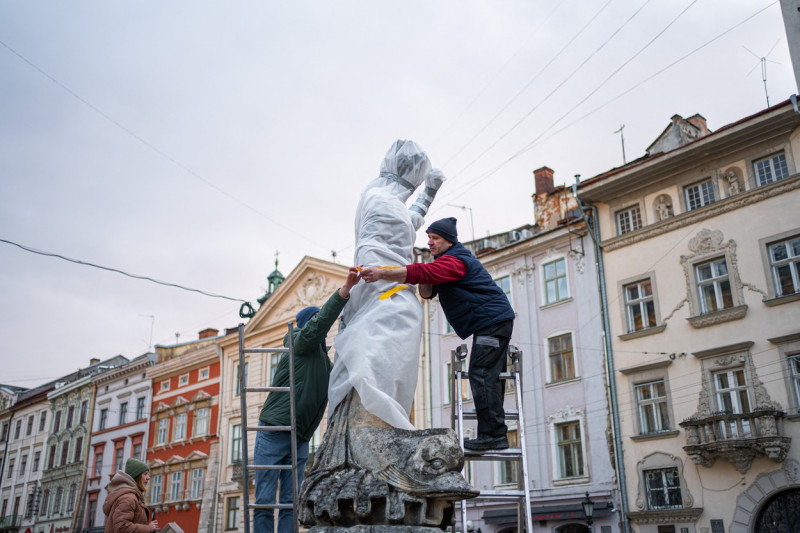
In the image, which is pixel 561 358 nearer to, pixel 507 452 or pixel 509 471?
pixel 509 471

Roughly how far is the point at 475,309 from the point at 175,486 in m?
37.8

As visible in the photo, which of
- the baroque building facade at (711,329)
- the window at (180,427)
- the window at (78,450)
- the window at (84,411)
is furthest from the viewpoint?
the window at (84,411)

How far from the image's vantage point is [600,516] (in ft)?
72.4

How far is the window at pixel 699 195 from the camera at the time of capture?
22.4 meters

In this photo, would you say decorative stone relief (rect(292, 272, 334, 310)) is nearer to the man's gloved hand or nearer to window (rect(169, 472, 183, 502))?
window (rect(169, 472, 183, 502))

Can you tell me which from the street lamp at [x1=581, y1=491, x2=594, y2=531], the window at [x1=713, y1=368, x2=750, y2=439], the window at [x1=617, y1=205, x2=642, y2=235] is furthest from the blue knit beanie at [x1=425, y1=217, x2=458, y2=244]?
the window at [x1=617, y1=205, x2=642, y2=235]

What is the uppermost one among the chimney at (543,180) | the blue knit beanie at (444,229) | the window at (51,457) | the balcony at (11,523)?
the chimney at (543,180)

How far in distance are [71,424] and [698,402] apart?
41400 mm

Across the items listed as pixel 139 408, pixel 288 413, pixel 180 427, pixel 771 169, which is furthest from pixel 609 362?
pixel 139 408

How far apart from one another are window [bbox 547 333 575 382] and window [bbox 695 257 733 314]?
4668 millimetres

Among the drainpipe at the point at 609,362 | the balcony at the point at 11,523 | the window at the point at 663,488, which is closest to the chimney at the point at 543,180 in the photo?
the drainpipe at the point at 609,362

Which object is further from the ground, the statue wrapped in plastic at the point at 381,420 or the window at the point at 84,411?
the window at the point at 84,411

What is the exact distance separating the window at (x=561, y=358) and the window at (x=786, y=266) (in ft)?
22.0

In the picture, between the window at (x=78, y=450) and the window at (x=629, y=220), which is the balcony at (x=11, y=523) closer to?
the window at (x=78, y=450)
